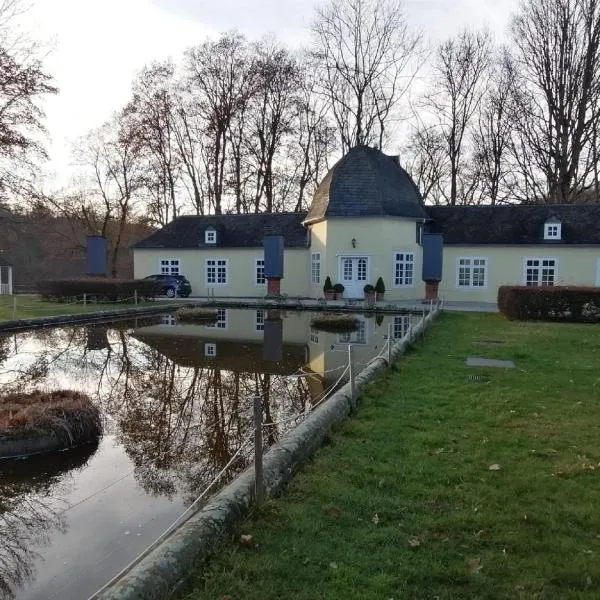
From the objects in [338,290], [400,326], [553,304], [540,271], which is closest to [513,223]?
[540,271]

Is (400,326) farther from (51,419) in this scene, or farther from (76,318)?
(51,419)

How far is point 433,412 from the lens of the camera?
260 inches

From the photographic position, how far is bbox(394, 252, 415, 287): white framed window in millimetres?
27375

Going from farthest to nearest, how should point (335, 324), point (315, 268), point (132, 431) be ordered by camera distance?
point (315, 268)
point (335, 324)
point (132, 431)

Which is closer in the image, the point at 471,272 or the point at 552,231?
the point at 552,231

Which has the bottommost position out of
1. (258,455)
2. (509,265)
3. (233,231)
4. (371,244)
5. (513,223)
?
(258,455)

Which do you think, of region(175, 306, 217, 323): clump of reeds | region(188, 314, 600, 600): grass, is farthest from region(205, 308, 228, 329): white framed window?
region(188, 314, 600, 600): grass

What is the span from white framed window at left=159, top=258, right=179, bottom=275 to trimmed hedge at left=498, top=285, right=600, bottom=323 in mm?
20132

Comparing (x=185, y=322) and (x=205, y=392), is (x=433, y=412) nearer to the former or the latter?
(x=205, y=392)

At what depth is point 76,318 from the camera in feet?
62.7

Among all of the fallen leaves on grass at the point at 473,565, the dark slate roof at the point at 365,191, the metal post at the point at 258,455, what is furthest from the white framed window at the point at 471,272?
the fallen leaves on grass at the point at 473,565

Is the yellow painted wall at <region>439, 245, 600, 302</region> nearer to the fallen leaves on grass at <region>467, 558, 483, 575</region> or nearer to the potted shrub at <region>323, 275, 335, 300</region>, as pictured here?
the potted shrub at <region>323, 275, 335, 300</region>

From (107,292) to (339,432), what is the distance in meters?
21.5

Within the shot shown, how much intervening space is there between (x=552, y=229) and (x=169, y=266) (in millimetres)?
21380
